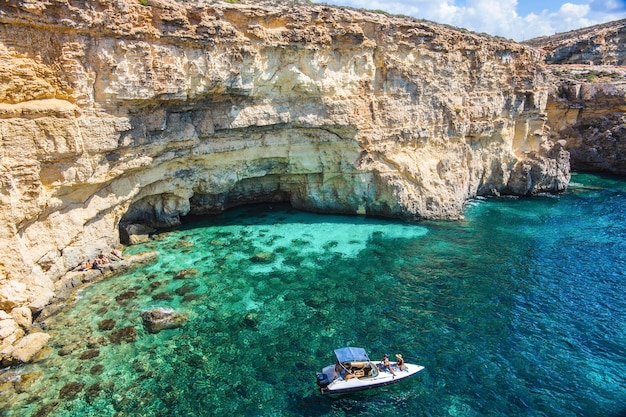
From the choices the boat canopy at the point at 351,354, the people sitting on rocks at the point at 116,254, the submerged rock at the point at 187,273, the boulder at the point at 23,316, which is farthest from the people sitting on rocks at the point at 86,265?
the boat canopy at the point at 351,354

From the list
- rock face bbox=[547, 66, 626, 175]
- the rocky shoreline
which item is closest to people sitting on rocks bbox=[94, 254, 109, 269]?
the rocky shoreline

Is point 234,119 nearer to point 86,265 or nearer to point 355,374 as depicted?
point 86,265

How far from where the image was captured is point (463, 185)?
114 ft

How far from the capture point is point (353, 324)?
1877 cm

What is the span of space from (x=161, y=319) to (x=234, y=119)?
13.5 meters

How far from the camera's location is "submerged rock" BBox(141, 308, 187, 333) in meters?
18.3

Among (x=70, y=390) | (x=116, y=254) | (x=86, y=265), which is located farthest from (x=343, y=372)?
(x=116, y=254)

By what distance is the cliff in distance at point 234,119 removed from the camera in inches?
742

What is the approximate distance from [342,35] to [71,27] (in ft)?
52.3

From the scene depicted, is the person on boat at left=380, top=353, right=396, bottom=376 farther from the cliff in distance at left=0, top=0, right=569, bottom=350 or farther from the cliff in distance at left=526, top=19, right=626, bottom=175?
the cliff in distance at left=526, top=19, right=626, bottom=175

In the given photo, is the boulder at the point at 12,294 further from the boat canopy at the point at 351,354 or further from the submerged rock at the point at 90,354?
the boat canopy at the point at 351,354

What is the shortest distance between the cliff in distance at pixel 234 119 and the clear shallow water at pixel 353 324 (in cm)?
321

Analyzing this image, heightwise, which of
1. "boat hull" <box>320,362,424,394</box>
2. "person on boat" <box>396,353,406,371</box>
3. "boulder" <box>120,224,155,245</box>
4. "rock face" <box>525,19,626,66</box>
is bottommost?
"boat hull" <box>320,362,424,394</box>

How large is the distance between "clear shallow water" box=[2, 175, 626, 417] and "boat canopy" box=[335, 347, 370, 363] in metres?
1.07
